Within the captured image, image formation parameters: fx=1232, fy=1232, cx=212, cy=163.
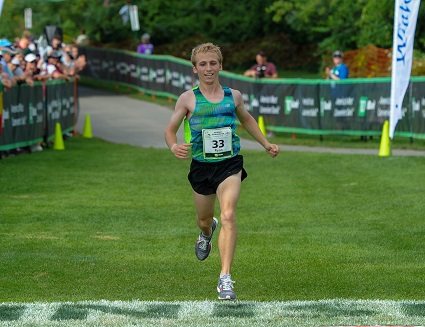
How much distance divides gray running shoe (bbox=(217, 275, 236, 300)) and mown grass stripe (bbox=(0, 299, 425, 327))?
8cm

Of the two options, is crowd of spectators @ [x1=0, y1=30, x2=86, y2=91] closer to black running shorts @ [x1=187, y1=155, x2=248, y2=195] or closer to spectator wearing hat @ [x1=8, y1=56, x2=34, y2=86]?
spectator wearing hat @ [x1=8, y1=56, x2=34, y2=86]

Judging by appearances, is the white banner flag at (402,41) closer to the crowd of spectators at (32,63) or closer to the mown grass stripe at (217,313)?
the crowd of spectators at (32,63)

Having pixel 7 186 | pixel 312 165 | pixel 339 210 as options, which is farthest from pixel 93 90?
pixel 339 210

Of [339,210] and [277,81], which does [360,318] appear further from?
[277,81]

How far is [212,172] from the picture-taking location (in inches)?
382

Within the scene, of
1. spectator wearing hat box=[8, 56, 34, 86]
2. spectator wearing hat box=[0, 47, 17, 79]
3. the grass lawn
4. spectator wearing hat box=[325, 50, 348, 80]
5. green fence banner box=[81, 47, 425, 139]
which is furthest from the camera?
spectator wearing hat box=[325, 50, 348, 80]

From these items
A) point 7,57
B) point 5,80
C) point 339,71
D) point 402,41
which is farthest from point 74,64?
point 402,41

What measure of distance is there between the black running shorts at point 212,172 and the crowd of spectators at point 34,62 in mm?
12080

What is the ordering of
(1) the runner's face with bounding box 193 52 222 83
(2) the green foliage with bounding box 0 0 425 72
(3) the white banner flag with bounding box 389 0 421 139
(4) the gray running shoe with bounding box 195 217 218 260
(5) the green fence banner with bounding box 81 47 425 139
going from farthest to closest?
(2) the green foliage with bounding box 0 0 425 72, (5) the green fence banner with bounding box 81 47 425 139, (3) the white banner flag with bounding box 389 0 421 139, (4) the gray running shoe with bounding box 195 217 218 260, (1) the runner's face with bounding box 193 52 222 83

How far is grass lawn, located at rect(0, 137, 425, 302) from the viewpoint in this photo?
32.8ft

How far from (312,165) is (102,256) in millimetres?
10384

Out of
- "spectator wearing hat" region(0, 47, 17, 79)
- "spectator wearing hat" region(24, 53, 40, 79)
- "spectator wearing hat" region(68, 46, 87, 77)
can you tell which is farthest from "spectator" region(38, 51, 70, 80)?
"spectator wearing hat" region(0, 47, 17, 79)

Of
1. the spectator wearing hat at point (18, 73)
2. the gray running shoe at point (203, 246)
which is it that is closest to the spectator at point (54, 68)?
the spectator wearing hat at point (18, 73)

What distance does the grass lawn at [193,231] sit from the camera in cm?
1001
